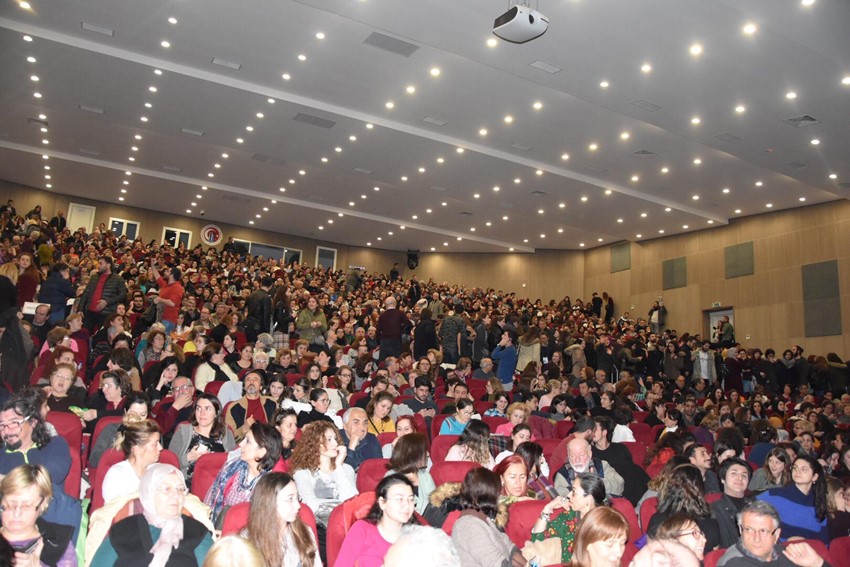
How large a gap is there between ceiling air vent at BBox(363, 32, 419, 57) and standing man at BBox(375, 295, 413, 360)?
168 inches

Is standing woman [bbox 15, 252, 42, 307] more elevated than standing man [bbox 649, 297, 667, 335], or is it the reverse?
standing man [bbox 649, 297, 667, 335]

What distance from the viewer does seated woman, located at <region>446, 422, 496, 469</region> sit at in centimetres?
486

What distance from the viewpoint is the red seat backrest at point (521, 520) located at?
3.68 m

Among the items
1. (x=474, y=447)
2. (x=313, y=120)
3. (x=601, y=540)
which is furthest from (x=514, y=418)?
(x=313, y=120)

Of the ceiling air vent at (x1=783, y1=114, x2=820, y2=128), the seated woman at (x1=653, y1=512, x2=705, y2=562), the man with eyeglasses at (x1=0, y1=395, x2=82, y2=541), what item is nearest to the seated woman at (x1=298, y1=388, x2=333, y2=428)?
the man with eyeglasses at (x1=0, y1=395, x2=82, y2=541)

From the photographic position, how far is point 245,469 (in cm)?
375

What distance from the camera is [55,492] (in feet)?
9.94

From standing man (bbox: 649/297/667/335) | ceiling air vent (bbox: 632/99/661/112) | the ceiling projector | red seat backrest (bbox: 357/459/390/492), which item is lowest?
red seat backrest (bbox: 357/459/390/492)

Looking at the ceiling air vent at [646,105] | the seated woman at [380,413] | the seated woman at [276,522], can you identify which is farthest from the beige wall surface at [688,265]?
the seated woman at [276,522]

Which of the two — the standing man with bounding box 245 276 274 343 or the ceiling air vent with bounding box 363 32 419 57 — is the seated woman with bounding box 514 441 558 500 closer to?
the standing man with bounding box 245 276 274 343

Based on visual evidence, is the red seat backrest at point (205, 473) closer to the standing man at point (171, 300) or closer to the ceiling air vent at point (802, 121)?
the standing man at point (171, 300)

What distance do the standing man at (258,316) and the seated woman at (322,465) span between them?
6.48m

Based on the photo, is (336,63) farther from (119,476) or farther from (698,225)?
(698,225)

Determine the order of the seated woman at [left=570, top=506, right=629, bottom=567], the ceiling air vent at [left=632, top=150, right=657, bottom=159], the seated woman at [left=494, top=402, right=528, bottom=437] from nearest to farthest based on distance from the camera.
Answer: the seated woman at [left=570, top=506, right=629, bottom=567] → the seated woman at [left=494, top=402, right=528, bottom=437] → the ceiling air vent at [left=632, top=150, right=657, bottom=159]
